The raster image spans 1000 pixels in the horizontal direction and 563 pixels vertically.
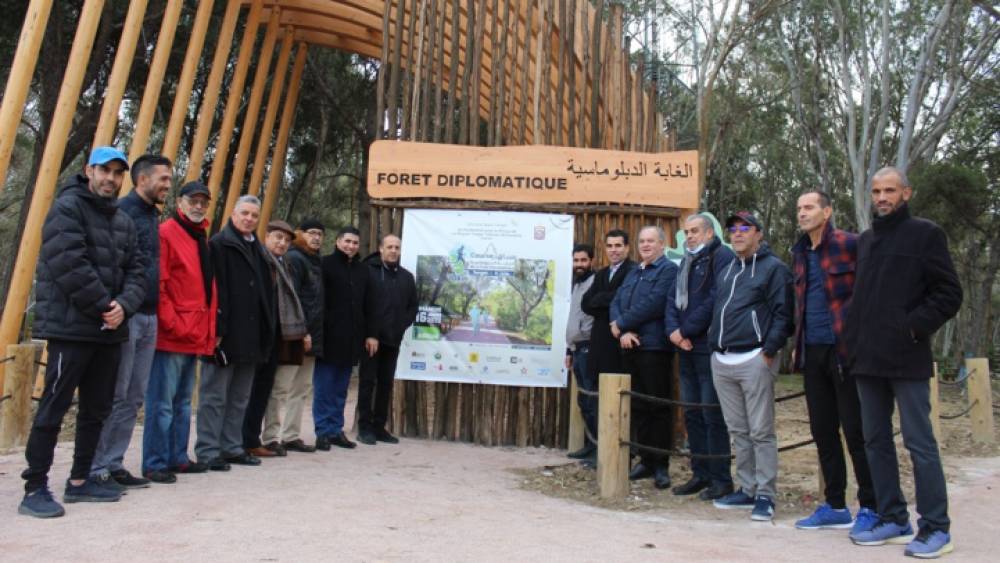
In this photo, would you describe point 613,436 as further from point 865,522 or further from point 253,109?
point 253,109

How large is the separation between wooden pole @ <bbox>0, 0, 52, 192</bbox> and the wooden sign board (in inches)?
119

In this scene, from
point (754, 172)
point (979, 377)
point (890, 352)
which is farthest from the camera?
point (754, 172)

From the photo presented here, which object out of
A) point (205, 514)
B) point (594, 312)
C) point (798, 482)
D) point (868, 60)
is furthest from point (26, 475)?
point (868, 60)

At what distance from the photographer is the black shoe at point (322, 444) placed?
22.5 feet

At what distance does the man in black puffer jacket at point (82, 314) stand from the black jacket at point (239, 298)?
1.06 m

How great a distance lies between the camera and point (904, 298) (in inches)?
165

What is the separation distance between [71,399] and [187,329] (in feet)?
3.07

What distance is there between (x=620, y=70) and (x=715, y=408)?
364cm

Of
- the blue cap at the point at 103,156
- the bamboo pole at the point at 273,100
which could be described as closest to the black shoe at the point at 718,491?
the blue cap at the point at 103,156

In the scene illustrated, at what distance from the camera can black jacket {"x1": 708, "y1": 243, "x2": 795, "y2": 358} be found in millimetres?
5008

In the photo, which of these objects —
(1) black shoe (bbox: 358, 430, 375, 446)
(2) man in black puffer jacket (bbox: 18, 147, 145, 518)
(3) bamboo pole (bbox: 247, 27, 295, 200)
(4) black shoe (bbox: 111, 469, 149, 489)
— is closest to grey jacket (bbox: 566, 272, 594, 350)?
(1) black shoe (bbox: 358, 430, 375, 446)

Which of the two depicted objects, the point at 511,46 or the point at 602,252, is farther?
the point at 511,46

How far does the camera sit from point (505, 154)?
7582 millimetres

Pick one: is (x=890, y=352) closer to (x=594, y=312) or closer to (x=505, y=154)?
(x=594, y=312)
